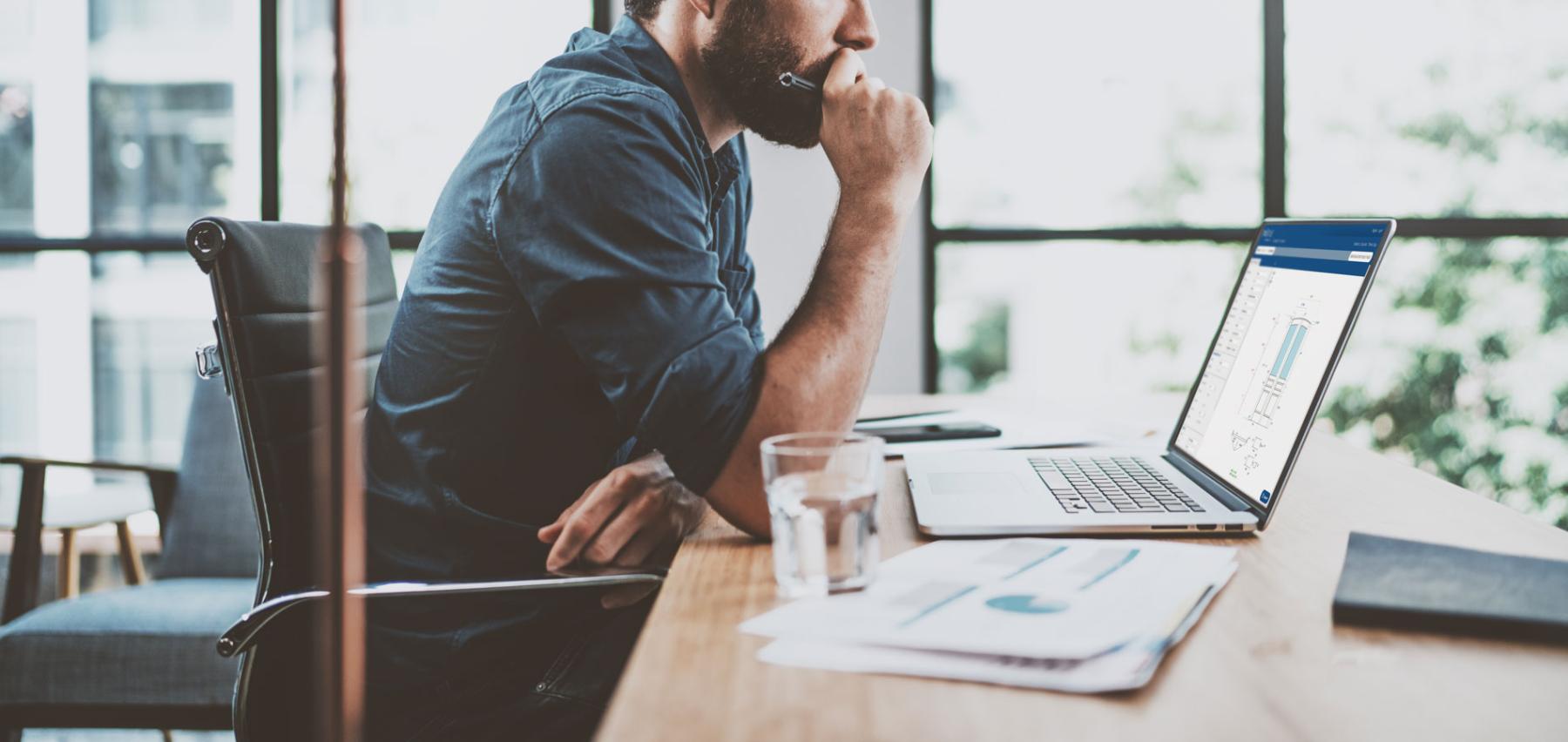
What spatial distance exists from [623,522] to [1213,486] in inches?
21.2

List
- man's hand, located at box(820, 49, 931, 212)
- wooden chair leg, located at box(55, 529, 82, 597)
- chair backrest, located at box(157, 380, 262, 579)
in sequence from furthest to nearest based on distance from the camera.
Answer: wooden chair leg, located at box(55, 529, 82, 597)
chair backrest, located at box(157, 380, 262, 579)
man's hand, located at box(820, 49, 931, 212)

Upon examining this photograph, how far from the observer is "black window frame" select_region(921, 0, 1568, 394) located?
2.88 metres

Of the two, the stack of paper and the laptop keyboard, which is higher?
the laptop keyboard

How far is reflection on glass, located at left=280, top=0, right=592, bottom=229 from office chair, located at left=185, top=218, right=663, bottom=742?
6.38 ft

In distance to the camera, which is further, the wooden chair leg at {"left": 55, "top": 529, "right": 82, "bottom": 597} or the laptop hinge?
the wooden chair leg at {"left": 55, "top": 529, "right": 82, "bottom": 597}

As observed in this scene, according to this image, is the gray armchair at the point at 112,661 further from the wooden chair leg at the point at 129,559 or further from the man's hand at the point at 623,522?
the man's hand at the point at 623,522

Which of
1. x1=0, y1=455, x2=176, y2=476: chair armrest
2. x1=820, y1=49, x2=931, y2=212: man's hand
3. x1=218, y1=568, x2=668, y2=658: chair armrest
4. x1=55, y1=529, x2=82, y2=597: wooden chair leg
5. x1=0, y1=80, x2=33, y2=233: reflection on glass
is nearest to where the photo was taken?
x1=218, y1=568, x2=668, y2=658: chair armrest

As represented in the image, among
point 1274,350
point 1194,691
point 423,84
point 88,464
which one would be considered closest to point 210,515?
point 88,464

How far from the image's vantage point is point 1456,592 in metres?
0.67

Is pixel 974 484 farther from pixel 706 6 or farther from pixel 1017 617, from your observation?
pixel 706 6

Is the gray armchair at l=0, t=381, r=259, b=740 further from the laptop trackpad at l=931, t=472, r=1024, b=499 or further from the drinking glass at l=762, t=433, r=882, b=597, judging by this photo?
the drinking glass at l=762, t=433, r=882, b=597

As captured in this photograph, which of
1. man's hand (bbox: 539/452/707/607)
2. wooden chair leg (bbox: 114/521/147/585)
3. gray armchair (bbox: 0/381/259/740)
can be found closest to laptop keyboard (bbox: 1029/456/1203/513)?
man's hand (bbox: 539/452/707/607)

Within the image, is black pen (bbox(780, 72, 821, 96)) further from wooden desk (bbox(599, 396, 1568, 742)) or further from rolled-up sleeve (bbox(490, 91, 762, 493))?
wooden desk (bbox(599, 396, 1568, 742))

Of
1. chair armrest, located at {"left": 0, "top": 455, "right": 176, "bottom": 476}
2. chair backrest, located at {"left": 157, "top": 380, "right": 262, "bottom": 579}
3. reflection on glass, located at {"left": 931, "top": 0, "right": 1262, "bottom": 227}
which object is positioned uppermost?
reflection on glass, located at {"left": 931, "top": 0, "right": 1262, "bottom": 227}
